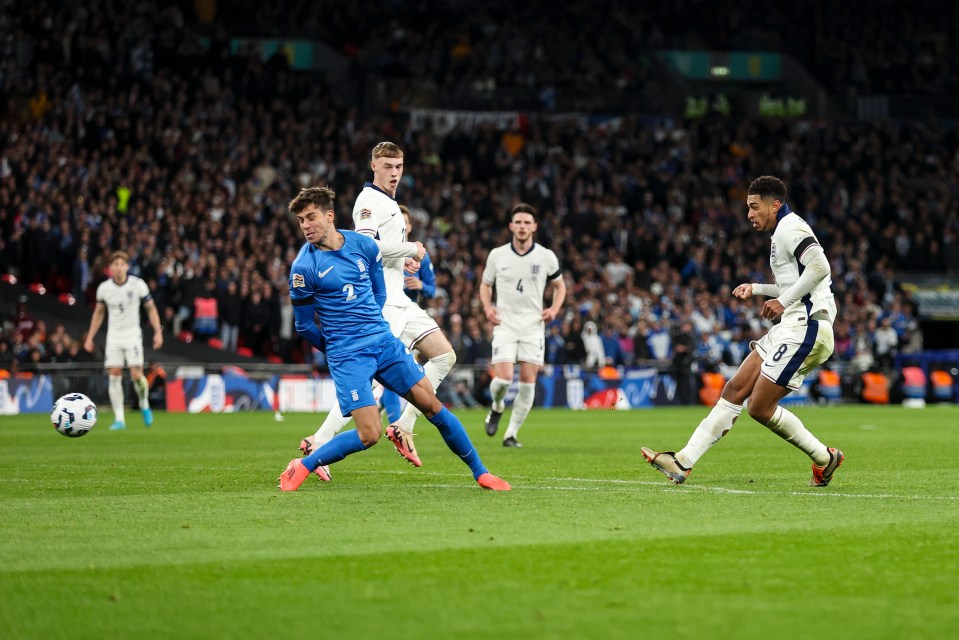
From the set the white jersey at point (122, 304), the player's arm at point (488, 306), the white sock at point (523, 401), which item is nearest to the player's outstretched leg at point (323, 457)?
the player's arm at point (488, 306)

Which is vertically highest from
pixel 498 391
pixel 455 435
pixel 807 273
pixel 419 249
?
pixel 419 249

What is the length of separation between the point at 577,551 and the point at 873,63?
45906mm

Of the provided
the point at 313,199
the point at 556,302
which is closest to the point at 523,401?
the point at 556,302

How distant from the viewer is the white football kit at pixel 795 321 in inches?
433

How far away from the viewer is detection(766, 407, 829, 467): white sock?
1099 cm

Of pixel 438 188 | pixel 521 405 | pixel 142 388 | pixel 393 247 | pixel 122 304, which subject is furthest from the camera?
pixel 438 188

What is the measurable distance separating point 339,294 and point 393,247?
2.00 meters

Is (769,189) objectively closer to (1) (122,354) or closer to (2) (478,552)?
(2) (478,552)

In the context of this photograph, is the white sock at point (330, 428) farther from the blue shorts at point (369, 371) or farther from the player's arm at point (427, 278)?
the player's arm at point (427, 278)

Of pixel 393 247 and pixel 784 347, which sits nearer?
pixel 784 347

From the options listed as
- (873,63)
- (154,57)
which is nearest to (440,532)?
(154,57)

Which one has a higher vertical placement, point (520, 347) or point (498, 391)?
point (520, 347)

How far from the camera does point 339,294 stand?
35.3 ft

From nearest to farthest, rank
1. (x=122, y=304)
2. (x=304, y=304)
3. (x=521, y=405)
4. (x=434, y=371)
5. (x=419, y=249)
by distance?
(x=304, y=304)
(x=419, y=249)
(x=434, y=371)
(x=521, y=405)
(x=122, y=304)
